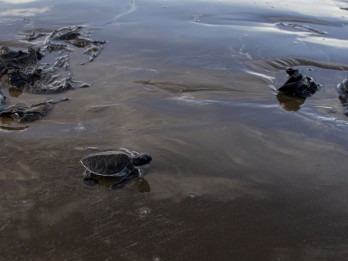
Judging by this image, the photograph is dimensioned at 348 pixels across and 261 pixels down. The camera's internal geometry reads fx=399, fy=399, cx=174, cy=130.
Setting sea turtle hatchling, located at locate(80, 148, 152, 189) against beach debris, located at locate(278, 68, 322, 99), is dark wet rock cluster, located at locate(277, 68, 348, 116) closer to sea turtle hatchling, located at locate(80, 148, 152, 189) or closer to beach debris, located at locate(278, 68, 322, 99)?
beach debris, located at locate(278, 68, 322, 99)

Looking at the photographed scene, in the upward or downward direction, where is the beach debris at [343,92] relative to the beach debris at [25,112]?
upward

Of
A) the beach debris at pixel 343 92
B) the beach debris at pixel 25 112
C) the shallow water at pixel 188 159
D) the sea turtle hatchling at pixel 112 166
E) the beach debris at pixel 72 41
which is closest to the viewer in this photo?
the shallow water at pixel 188 159

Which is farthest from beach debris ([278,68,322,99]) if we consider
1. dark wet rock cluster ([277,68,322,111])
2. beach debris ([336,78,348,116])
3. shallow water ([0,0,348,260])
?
beach debris ([336,78,348,116])

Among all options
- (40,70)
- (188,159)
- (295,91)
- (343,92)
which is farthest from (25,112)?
(343,92)

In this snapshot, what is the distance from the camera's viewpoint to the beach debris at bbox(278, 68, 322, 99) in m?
4.64

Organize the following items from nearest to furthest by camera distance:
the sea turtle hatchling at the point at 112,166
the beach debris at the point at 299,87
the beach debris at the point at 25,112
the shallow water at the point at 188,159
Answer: the shallow water at the point at 188,159
the sea turtle hatchling at the point at 112,166
the beach debris at the point at 25,112
the beach debris at the point at 299,87

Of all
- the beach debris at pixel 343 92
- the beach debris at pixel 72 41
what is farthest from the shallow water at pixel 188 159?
the beach debris at pixel 72 41

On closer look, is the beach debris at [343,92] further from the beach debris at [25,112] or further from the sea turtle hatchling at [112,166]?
the beach debris at [25,112]

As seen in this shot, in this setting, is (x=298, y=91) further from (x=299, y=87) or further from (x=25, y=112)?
(x=25, y=112)

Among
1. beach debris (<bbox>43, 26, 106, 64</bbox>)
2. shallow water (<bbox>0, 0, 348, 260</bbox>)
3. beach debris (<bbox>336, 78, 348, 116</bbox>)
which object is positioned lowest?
shallow water (<bbox>0, 0, 348, 260</bbox>)

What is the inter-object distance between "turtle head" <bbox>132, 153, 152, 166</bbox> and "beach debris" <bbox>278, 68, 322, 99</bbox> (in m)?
2.21

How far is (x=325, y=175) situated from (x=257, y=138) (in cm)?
73

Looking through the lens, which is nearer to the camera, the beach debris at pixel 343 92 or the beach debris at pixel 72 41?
the beach debris at pixel 343 92

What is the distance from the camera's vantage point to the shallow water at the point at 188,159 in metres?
2.49
